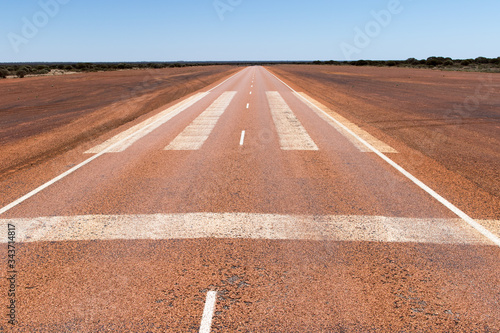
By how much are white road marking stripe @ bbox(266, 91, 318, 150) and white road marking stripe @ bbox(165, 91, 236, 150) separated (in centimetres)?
245

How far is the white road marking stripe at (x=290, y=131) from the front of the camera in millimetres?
10102

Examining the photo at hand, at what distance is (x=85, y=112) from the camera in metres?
17.7

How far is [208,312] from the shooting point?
134 inches

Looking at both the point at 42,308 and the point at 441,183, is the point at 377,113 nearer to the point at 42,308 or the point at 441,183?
the point at 441,183

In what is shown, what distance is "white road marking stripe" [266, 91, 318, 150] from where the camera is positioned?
10102 mm

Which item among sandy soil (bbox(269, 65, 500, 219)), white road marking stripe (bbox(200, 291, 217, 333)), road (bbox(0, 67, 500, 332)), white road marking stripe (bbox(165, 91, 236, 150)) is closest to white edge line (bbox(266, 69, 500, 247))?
road (bbox(0, 67, 500, 332))

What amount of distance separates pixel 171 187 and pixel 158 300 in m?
3.34

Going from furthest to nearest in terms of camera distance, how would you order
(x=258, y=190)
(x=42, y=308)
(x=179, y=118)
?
(x=179, y=118) < (x=258, y=190) < (x=42, y=308)

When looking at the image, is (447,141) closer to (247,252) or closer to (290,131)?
(290,131)

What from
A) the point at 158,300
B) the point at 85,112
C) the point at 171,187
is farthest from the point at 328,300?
the point at 85,112

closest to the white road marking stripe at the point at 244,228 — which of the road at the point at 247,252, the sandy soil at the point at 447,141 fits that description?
the road at the point at 247,252

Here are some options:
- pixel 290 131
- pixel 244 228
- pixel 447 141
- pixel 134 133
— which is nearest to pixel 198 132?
pixel 134 133

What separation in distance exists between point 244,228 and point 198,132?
758cm

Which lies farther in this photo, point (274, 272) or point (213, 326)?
point (274, 272)
